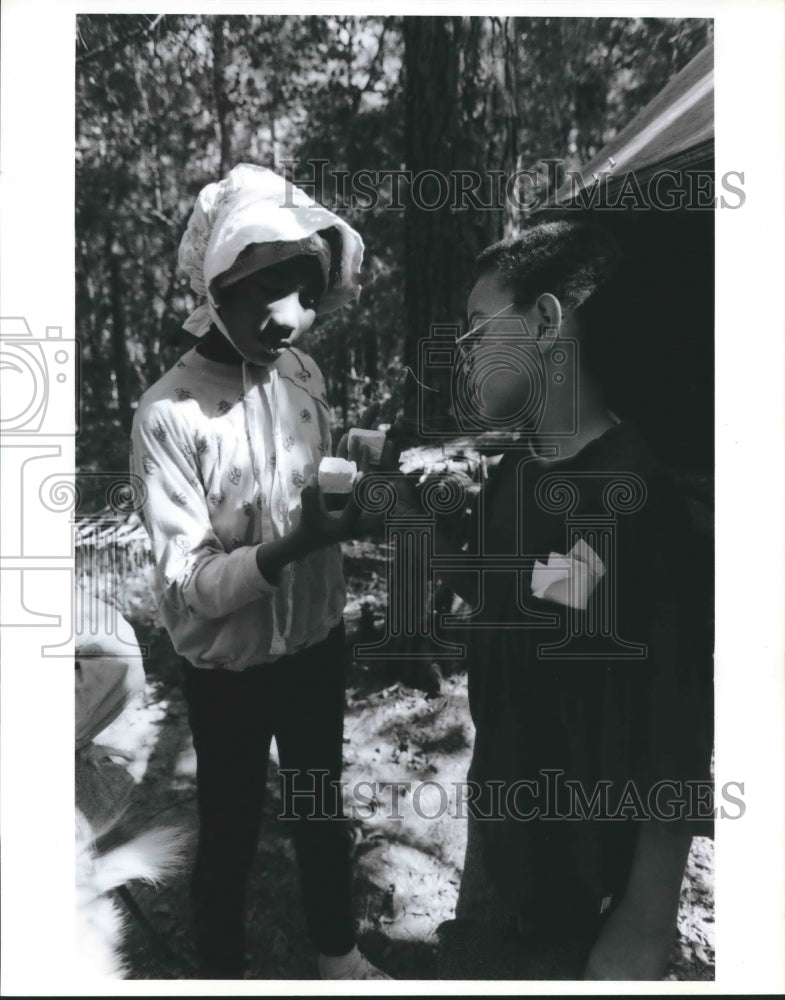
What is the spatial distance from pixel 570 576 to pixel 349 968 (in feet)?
3.43

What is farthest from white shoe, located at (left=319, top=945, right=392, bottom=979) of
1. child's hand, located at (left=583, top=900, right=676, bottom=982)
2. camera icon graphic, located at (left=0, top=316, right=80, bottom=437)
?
camera icon graphic, located at (left=0, top=316, right=80, bottom=437)

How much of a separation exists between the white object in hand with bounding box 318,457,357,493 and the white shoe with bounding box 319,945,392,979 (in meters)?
1.09

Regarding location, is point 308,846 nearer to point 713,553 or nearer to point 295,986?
point 295,986

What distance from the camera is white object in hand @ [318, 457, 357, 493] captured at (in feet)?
5.90

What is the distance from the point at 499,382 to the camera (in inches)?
74.7

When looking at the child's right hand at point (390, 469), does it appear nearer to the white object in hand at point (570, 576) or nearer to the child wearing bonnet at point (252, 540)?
the child wearing bonnet at point (252, 540)

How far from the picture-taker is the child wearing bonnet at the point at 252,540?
5.67ft

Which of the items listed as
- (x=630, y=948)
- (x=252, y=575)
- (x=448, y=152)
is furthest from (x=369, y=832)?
(x=448, y=152)

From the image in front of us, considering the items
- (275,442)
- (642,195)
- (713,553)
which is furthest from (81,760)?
(642,195)

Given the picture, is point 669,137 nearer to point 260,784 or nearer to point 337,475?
point 337,475

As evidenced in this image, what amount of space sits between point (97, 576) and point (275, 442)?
0.56 metres

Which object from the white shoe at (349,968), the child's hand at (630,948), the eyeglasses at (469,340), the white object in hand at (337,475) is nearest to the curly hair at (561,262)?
the eyeglasses at (469,340)

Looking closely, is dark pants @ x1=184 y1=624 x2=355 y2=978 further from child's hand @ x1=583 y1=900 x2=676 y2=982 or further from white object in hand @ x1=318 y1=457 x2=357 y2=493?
child's hand @ x1=583 y1=900 x2=676 y2=982

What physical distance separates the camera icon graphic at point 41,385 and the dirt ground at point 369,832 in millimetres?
416
